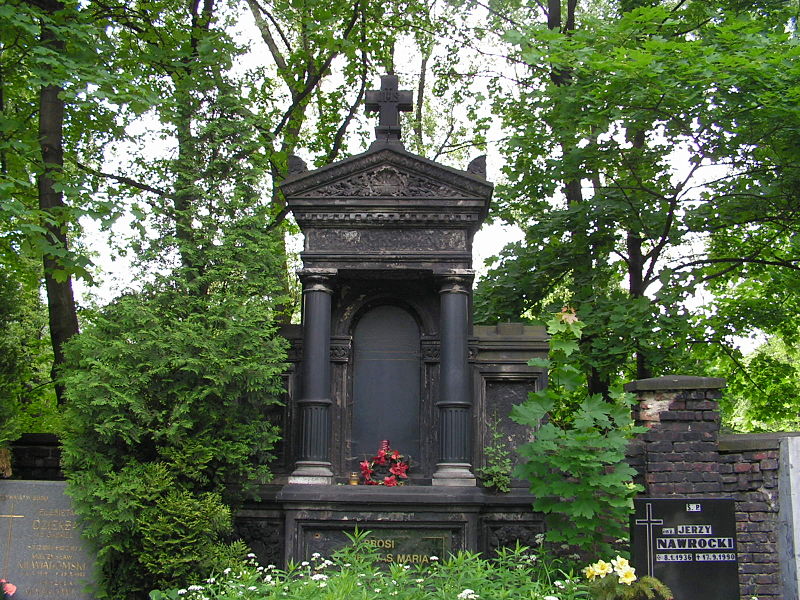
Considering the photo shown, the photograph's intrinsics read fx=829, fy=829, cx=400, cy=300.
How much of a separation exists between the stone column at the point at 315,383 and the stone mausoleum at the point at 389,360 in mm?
15

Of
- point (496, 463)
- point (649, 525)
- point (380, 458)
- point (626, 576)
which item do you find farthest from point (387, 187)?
point (626, 576)

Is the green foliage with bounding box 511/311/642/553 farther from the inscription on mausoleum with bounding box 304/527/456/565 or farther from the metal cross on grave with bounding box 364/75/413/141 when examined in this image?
the metal cross on grave with bounding box 364/75/413/141

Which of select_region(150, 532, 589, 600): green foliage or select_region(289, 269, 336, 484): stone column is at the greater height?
select_region(289, 269, 336, 484): stone column

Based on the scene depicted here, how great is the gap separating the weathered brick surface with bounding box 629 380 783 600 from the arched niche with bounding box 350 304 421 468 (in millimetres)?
2868

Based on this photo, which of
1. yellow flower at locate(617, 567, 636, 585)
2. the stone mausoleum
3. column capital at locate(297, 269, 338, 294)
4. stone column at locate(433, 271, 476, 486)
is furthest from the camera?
column capital at locate(297, 269, 338, 294)

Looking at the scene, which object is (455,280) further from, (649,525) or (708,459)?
(649,525)

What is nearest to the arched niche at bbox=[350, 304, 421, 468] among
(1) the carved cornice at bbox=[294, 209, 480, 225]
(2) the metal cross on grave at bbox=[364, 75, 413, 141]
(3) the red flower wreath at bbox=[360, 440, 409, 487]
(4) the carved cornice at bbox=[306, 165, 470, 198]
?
(3) the red flower wreath at bbox=[360, 440, 409, 487]

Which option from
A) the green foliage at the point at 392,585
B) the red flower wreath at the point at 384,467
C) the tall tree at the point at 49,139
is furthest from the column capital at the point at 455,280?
the tall tree at the point at 49,139

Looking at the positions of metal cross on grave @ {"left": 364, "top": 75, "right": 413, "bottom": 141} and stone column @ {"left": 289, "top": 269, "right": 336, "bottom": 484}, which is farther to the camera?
metal cross on grave @ {"left": 364, "top": 75, "right": 413, "bottom": 141}

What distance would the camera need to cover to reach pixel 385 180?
10.3 m

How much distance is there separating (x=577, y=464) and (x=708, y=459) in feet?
5.81

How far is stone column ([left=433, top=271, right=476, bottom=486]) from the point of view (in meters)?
9.55

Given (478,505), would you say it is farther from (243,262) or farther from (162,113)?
(162,113)

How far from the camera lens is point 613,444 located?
8.14m
